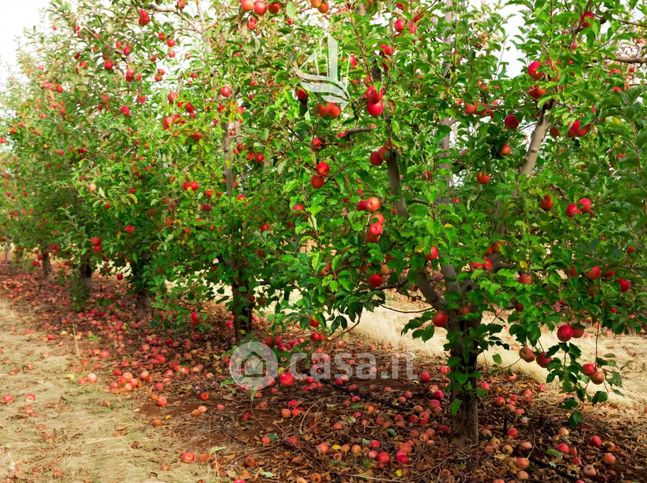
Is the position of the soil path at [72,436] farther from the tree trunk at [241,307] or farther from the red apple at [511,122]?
the red apple at [511,122]

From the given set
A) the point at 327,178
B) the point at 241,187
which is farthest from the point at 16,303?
the point at 327,178

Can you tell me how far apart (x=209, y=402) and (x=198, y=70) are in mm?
3547

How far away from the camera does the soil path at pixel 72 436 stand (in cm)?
404

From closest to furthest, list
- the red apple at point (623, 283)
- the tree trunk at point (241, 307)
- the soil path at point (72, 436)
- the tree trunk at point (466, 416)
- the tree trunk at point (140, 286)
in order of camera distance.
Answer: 1. the red apple at point (623, 283)
2. the soil path at point (72, 436)
3. the tree trunk at point (466, 416)
4. the tree trunk at point (241, 307)
5. the tree trunk at point (140, 286)

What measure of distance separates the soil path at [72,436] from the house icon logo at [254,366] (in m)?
1.09

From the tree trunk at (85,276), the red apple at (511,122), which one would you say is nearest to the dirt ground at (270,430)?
the red apple at (511,122)

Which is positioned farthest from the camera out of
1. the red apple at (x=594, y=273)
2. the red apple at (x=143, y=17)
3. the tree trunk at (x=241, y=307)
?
the red apple at (x=143, y=17)

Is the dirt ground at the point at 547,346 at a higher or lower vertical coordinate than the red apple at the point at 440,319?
lower

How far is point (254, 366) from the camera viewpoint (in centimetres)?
586

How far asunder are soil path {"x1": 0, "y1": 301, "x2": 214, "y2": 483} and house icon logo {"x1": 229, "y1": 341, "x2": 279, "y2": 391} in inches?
42.9

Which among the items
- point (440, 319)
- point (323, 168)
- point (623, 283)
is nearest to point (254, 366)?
point (440, 319)

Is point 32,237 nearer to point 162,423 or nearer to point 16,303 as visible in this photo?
point 16,303

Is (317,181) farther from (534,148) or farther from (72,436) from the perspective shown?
(72,436)

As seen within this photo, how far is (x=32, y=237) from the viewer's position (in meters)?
10.1
